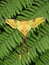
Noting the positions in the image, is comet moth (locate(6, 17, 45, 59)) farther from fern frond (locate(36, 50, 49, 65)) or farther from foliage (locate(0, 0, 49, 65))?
fern frond (locate(36, 50, 49, 65))

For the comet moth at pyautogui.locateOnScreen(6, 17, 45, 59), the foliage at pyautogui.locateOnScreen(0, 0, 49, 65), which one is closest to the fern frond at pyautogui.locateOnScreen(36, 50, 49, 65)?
the foliage at pyautogui.locateOnScreen(0, 0, 49, 65)

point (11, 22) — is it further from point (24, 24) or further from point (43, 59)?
point (43, 59)

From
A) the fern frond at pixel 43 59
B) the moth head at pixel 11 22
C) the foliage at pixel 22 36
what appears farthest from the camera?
the fern frond at pixel 43 59

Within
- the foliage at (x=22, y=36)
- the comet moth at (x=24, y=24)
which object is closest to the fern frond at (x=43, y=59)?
the foliage at (x=22, y=36)

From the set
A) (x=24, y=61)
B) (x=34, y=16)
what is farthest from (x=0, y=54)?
(x=34, y=16)

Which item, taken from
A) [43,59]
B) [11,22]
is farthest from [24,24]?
[43,59]

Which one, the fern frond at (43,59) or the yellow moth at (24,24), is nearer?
the yellow moth at (24,24)

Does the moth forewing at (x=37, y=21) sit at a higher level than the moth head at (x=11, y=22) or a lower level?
lower

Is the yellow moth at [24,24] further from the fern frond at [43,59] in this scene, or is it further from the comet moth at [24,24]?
the fern frond at [43,59]

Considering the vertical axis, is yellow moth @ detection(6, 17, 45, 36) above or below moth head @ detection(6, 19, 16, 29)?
below
